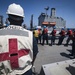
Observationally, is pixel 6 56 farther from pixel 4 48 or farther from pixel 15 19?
pixel 15 19

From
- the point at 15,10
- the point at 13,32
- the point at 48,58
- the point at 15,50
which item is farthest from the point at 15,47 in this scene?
the point at 48,58

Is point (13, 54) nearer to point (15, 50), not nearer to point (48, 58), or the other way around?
point (15, 50)

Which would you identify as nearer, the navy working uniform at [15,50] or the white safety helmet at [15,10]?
the navy working uniform at [15,50]

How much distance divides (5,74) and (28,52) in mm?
406

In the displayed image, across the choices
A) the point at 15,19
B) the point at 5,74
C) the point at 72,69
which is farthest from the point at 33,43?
the point at 72,69

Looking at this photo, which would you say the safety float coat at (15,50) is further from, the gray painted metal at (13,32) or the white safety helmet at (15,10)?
the white safety helmet at (15,10)

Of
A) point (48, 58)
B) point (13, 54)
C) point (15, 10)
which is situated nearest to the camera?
point (13, 54)

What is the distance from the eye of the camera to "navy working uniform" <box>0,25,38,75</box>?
160 centimetres

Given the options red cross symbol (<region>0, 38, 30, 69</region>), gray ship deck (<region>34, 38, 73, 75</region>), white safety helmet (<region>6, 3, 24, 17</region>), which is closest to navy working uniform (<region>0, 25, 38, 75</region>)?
red cross symbol (<region>0, 38, 30, 69</region>)

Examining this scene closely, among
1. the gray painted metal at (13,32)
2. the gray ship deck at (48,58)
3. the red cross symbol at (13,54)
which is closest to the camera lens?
the red cross symbol at (13,54)

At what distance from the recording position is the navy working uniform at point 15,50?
5.26ft

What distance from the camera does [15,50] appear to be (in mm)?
1649

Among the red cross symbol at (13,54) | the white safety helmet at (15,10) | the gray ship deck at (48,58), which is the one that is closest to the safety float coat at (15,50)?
the red cross symbol at (13,54)

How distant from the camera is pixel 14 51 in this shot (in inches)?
64.7
